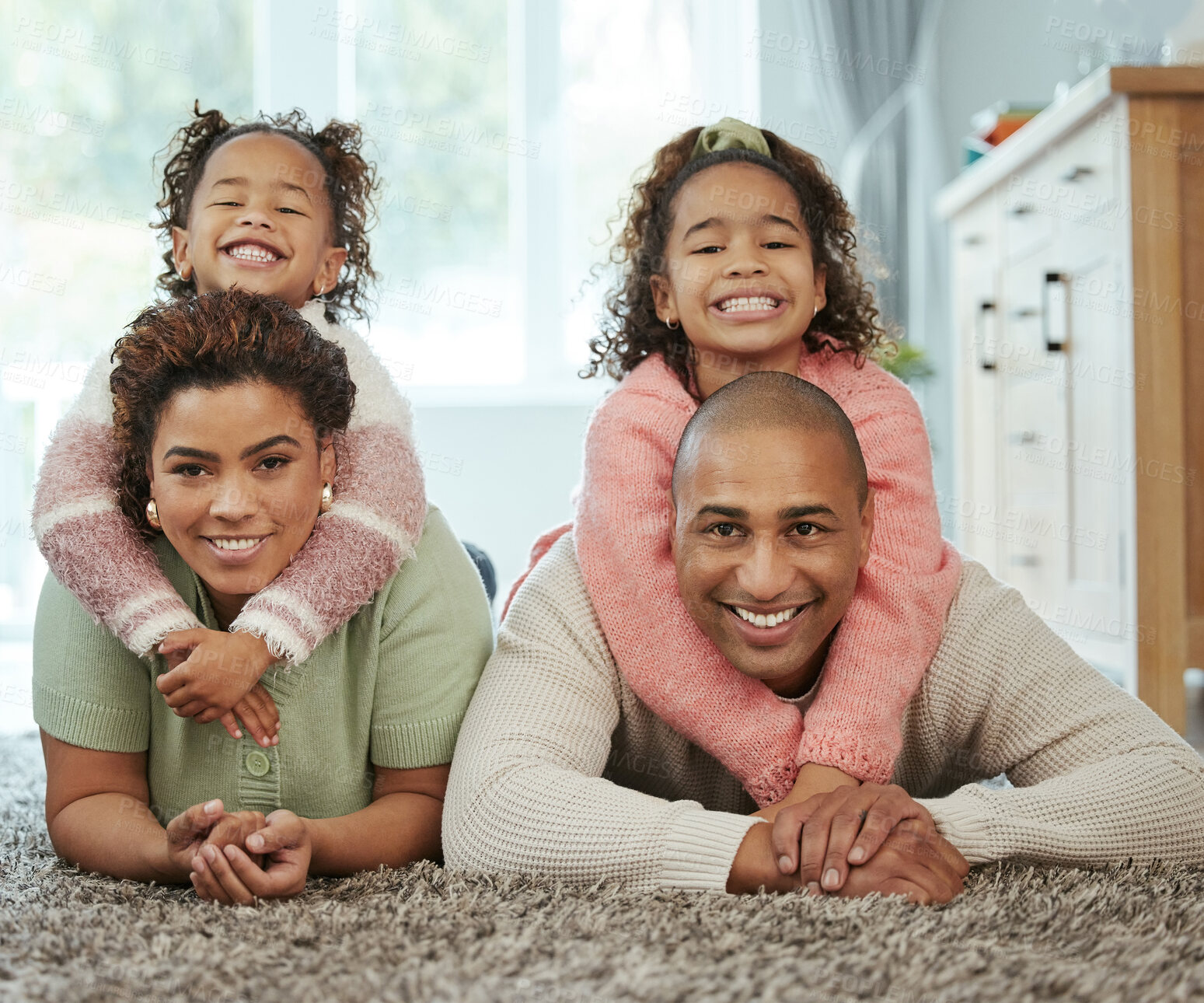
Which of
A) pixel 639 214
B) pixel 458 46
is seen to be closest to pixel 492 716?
pixel 639 214

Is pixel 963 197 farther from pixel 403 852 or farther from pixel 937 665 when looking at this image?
pixel 403 852

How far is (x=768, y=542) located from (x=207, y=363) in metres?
0.64

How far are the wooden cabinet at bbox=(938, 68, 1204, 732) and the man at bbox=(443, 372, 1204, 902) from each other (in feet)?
2.82

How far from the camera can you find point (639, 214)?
1776 mm

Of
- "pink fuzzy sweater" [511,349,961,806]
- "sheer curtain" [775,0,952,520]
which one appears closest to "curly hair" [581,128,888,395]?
"pink fuzzy sweater" [511,349,961,806]

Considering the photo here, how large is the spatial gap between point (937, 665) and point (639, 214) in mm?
814

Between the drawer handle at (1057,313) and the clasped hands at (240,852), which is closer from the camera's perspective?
the clasped hands at (240,852)

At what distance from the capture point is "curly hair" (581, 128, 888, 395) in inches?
66.7

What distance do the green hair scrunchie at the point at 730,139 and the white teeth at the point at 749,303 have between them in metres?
0.26

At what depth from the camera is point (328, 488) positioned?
54.0 inches

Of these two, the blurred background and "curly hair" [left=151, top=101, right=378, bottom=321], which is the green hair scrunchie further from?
the blurred background

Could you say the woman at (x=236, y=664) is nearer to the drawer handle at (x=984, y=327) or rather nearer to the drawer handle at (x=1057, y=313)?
the drawer handle at (x=1057, y=313)

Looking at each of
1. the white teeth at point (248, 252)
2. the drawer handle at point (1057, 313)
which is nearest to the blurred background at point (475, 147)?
the drawer handle at point (1057, 313)

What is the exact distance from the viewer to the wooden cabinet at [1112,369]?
2148mm
